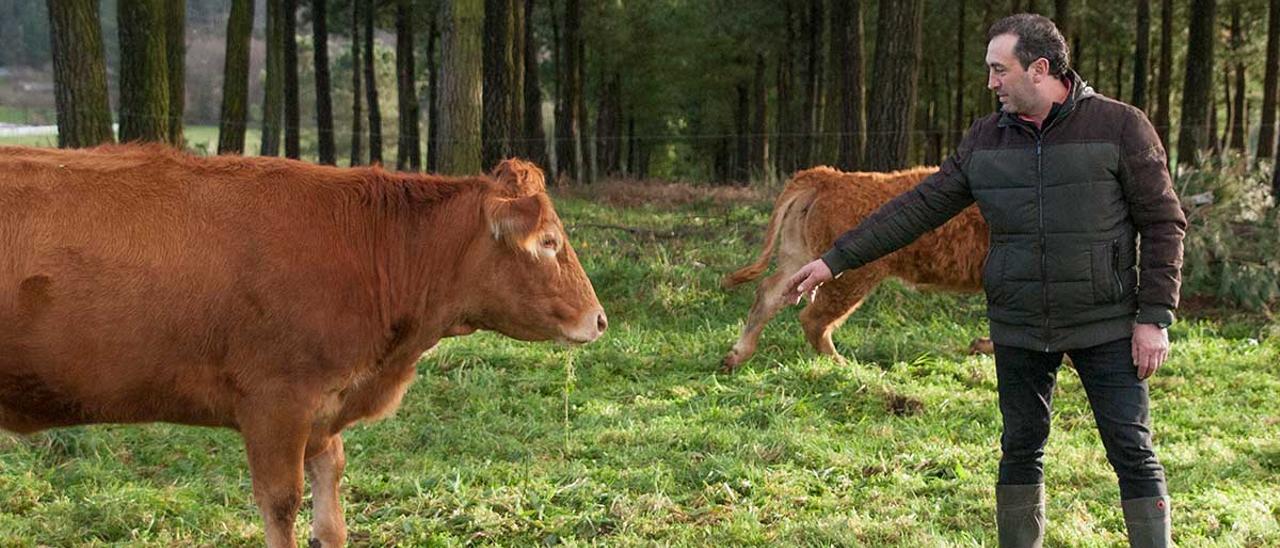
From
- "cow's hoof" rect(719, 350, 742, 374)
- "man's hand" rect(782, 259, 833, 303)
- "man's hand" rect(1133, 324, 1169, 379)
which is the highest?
"man's hand" rect(782, 259, 833, 303)

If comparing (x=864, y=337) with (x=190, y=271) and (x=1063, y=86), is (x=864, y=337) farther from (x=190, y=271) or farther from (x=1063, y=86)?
(x=190, y=271)

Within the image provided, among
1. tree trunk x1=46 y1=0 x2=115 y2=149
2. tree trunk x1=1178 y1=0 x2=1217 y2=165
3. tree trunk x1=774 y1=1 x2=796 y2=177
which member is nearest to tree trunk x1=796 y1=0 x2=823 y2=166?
tree trunk x1=774 y1=1 x2=796 y2=177

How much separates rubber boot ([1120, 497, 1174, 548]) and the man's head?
1.40 m

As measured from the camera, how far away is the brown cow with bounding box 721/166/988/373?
29.2 feet

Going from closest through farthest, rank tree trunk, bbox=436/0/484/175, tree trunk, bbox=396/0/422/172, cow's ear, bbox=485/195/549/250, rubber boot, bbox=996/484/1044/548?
rubber boot, bbox=996/484/1044/548, cow's ear, bbox=485/195/549/250, tree trunk, bbox=436/0/484/175, tree trunk, bbox=396/0/422/172

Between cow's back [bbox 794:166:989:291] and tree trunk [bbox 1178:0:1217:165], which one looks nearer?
cow's back [bbox 794:166:989:291]

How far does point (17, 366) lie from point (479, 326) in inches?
67.4

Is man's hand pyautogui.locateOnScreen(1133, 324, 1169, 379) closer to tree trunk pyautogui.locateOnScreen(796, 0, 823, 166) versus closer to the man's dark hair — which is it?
the man's dark hair

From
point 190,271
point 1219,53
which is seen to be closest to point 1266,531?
point 190,271

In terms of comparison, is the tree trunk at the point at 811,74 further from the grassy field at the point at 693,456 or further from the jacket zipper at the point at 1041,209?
the jacket zipper at the point at 1041,209

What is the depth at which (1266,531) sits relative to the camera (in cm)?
494

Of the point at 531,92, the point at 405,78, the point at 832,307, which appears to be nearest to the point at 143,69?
the point at 832,307

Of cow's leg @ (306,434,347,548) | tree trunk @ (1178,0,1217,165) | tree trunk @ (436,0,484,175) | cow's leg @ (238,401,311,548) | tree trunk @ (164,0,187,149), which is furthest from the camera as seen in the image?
tree trunk @ (1178,0,1217,165)

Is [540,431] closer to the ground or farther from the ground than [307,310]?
closer to the ground
